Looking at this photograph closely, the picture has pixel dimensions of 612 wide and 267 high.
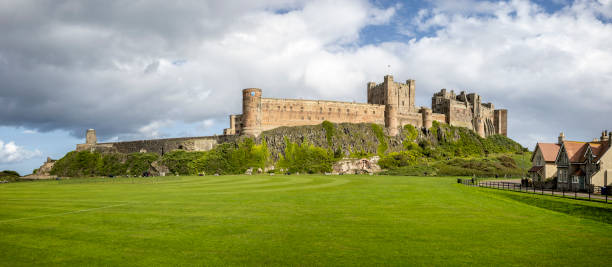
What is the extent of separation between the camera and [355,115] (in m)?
97.9

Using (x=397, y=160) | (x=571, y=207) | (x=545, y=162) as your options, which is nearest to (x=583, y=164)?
(x=545, y=162)

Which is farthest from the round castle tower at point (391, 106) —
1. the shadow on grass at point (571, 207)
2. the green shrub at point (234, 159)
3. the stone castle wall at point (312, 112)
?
the shadow on grass at point (571, 207)

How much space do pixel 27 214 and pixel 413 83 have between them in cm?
10205

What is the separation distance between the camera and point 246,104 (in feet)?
284

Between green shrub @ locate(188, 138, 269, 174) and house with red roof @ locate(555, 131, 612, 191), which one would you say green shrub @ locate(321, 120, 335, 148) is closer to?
green shrub @ locate(188, 138, 269, 174)

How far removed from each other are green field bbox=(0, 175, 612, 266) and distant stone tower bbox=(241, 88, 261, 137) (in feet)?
204

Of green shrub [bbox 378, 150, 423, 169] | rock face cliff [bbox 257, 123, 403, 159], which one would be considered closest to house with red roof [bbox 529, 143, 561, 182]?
green shrub [bbox 378, 150, 423, 169]

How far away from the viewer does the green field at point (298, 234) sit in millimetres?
12094

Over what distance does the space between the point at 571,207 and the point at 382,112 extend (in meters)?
77.0

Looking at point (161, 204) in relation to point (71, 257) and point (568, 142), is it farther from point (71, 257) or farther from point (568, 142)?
point (568, 142)

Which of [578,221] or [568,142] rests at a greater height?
[568,142]

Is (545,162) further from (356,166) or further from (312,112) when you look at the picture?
(312,112)

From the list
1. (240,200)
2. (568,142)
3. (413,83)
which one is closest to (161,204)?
(240,200)

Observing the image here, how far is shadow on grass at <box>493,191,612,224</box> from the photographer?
71.2 feet
